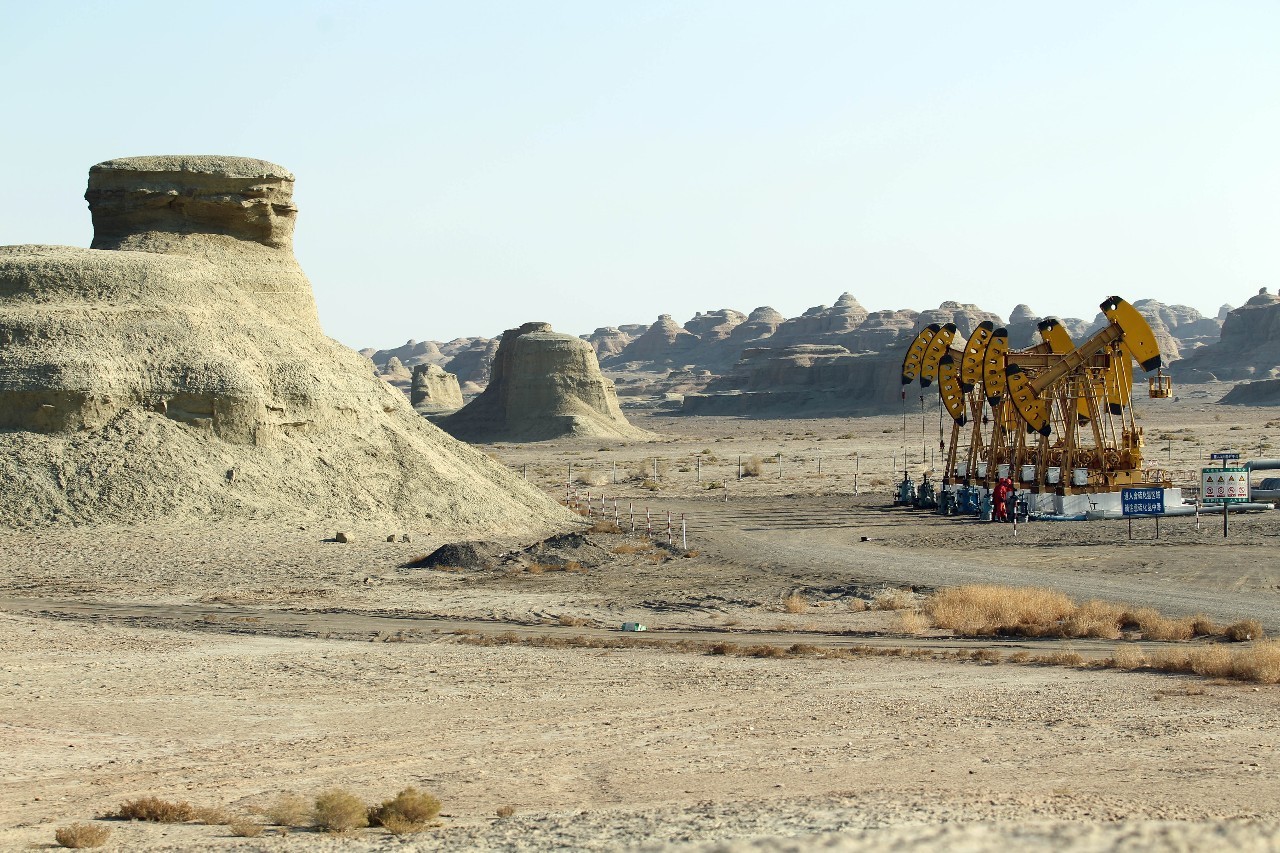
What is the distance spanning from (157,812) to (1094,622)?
552 inches

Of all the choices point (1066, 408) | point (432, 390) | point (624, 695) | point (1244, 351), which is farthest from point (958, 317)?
point (624, 695)

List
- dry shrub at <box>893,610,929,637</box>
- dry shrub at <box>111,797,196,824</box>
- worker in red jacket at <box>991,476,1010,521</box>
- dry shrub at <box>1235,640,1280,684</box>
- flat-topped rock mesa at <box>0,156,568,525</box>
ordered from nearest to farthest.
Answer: dry shrub at <box>111,797,196,824</box>
dry shrub at <box>1235,640,1280,684</box>
dry shrub at <box>893,610,929,637</box>
flat-topped rock mesa at <box>0,156,568,525</box>
worker in red jacket at <box>991,476,1010,521</box>

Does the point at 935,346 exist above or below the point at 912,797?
above

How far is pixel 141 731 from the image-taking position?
45.5 feet

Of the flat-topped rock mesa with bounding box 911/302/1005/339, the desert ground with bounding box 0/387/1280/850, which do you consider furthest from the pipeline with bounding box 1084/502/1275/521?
the flat-topped rock mesa with bounding box 911/302/1005/339

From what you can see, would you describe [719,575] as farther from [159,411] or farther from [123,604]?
[159,411]

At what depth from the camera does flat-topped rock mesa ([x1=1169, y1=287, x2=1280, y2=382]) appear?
159 meters

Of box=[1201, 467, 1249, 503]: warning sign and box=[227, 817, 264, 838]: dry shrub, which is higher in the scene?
box=[1201, 467, 1249, 503]: warning sign

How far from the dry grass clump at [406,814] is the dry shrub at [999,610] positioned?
11861 mm

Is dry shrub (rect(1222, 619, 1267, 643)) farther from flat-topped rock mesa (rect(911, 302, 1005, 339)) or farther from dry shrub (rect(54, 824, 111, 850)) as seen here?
flat-topped rock mesa (rect(911, 302, 1005, 339))

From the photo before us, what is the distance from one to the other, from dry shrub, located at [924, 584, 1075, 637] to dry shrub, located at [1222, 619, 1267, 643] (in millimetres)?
2358

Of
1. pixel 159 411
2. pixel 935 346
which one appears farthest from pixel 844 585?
pixel 935 346

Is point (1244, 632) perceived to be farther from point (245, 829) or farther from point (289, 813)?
point (245, 829)

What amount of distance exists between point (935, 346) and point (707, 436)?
200 ft
